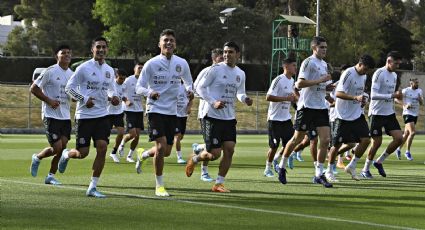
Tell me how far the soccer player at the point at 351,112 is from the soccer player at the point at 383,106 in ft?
2.54

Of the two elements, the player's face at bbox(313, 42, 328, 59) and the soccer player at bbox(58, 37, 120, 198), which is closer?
the soccer player at bbox(58, 37, 120, 198)

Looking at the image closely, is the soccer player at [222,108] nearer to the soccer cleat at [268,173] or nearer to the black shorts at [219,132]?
the black shorts at [219,132]

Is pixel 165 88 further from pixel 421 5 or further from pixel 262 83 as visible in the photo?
pixel 421 5

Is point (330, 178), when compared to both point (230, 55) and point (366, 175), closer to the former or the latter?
point (366, 175)

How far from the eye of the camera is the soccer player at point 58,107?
15703mm

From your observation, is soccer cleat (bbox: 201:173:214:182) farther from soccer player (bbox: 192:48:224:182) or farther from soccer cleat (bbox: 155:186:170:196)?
soccer cleat (bbox: 155:186:170:196)

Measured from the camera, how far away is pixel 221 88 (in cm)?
1491

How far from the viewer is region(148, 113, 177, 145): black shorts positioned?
13805mm

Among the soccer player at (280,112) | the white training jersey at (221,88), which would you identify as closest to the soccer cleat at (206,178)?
the soccer player at (280,112)

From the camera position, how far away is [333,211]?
12297 mm

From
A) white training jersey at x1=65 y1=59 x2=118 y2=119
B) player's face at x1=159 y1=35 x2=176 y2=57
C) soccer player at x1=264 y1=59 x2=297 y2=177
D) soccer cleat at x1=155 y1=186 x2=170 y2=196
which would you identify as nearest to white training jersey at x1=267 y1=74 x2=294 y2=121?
soccer player at x1=264 y1=59 x2=297 y2=177

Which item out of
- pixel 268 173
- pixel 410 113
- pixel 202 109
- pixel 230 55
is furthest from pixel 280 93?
pixel 410 113

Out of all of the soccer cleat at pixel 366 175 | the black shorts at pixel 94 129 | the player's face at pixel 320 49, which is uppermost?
the player's face at pixel 320 49

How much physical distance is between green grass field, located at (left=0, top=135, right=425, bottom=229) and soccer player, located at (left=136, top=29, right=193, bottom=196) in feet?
2.21
